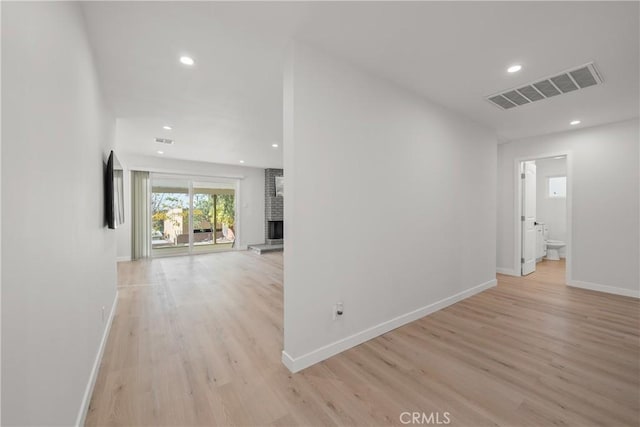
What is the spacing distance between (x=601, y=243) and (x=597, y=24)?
3606 mm

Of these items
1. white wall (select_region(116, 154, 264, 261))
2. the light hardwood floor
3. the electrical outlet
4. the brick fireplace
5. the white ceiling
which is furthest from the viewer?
the brick fireplace

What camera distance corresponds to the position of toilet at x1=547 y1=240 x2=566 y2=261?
6.32 metres

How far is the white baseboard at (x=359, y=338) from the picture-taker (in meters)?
2.06

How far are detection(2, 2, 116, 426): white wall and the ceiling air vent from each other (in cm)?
377

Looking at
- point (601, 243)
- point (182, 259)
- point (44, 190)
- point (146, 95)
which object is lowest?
point (182, 259)

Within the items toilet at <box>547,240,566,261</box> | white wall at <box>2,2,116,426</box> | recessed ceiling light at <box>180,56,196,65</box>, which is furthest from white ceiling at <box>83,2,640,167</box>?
toilet at <box>547,240,566,261</box>

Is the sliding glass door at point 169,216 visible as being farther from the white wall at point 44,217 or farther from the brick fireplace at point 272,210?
the white wall at point 44,217

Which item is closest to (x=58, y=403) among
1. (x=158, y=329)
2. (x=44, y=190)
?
(x=44, y=190)

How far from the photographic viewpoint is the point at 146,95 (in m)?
3.06

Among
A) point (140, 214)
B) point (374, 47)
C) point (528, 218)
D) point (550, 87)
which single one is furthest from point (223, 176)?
point (528, 218)

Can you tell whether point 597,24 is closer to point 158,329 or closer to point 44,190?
point 44,190

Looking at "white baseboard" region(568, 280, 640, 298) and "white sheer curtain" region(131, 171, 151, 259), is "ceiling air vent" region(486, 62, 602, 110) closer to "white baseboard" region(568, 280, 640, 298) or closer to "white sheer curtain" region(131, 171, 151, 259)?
"white baseboard" region(568, 280, 640, 298)

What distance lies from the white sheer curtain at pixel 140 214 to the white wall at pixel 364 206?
6.05 metres

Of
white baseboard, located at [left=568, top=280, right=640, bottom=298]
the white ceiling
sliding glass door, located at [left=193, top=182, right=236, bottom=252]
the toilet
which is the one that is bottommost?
white baseboard, located at [left=568, top=280, right=640, bottom=298]
